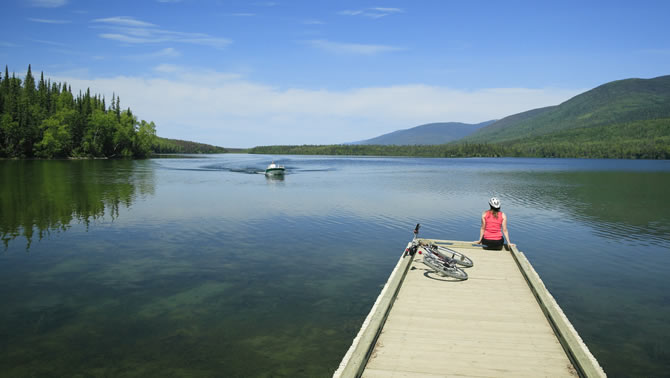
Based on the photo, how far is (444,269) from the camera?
44.0ft

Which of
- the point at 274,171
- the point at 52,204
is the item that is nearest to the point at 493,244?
the point at 52,204

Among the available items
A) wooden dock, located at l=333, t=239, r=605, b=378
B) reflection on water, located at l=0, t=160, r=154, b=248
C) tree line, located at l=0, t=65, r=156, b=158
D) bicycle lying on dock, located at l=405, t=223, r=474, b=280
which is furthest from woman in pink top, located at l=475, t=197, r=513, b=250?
tree line, located at l=0, t=65, r=156, b=158

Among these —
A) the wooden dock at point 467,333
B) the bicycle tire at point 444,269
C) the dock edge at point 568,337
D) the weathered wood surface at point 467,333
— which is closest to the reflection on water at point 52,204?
the bicycle tire at point 444,269

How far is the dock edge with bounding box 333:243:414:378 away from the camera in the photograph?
732 cm

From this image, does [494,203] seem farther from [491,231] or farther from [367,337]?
[367,337]

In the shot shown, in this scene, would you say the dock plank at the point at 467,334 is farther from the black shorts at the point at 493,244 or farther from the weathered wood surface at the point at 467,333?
the black shorts at the point at 493,244

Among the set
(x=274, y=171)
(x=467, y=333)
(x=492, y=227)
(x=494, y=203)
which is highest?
(x=494, y=203)

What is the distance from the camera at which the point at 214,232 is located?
23891 mm

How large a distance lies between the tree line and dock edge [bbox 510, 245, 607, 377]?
134 m

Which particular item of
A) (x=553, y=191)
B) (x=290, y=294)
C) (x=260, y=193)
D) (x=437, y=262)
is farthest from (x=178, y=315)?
(x=553, y=191)

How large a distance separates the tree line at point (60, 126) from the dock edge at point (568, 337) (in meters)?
134

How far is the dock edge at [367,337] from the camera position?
7324 mm

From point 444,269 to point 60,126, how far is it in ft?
455

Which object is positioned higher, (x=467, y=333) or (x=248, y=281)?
(x=467, y=333)
